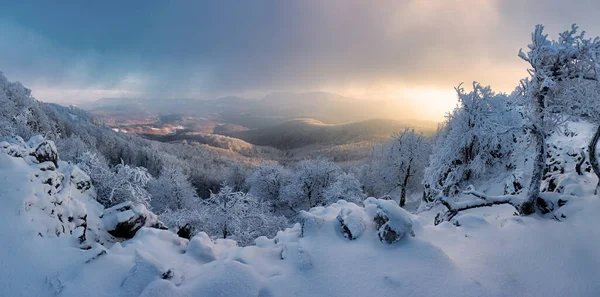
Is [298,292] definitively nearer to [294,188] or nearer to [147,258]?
[147,258]

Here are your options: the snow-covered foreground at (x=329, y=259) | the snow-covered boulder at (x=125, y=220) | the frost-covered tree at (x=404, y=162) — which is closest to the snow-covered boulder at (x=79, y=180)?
the snow-covered boulder at (x=125, y=220)

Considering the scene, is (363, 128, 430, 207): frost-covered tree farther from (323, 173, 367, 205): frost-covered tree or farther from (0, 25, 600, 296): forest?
(323, 173, 367, 205): frost-covered tree

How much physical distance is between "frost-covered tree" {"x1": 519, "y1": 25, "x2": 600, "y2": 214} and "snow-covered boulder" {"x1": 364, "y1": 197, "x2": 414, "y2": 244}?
4664 mm

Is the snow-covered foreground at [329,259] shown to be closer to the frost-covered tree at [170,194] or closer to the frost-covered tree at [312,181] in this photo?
the frost-covered tree at [312,181]

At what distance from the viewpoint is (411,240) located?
7.76 meters

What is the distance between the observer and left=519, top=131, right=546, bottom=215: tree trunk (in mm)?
8297

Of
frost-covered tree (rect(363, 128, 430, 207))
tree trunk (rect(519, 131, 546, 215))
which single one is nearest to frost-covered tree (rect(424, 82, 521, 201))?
frost-covered tree (rect(363, 128, 430, 207))

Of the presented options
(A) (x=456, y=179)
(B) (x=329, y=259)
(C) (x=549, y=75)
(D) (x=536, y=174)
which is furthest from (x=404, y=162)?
(B) (x=329, y=259)

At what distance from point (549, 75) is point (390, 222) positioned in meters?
6.76

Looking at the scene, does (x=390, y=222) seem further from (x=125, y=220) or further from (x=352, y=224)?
(x=125, y=220)

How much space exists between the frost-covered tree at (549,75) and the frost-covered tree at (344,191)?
22.8 metres

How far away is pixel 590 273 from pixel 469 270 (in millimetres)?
2680

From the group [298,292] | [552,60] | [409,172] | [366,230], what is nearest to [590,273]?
[366,230]

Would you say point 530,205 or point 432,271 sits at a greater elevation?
point 530,205
